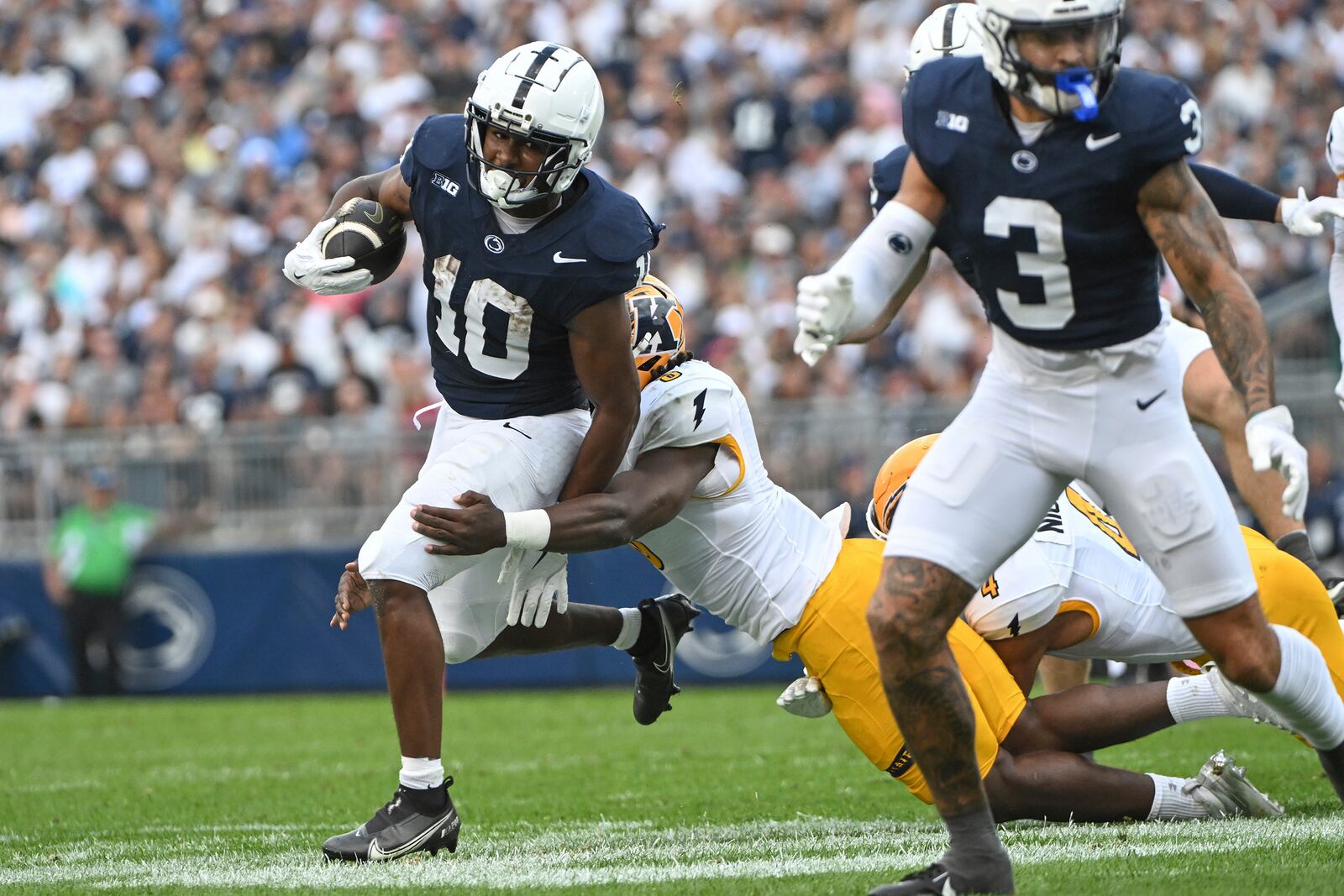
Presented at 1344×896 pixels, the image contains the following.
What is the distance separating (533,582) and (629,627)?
61 cm

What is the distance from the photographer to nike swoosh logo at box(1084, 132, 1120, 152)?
11.4ft

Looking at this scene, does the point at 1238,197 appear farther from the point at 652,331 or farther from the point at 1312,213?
the point at 652,331

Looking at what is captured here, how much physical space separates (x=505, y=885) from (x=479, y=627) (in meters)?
1.12

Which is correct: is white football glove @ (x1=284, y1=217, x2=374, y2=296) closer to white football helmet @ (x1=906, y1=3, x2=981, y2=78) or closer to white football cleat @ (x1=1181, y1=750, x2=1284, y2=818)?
white football helmet @ (x1=906, y1=3, x2=981, y2=78)

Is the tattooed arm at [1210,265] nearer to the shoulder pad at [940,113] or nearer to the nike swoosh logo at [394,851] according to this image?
the shoulder pad at [940,113]

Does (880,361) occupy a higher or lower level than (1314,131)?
lower

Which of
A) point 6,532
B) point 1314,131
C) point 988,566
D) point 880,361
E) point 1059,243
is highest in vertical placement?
point 1059,243

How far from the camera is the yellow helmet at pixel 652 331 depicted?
4805mm

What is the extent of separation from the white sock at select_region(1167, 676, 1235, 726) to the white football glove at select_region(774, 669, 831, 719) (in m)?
0.85

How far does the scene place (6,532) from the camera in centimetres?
1119

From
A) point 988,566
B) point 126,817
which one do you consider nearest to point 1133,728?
point 988,566

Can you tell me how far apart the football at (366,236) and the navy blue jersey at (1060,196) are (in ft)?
5.41

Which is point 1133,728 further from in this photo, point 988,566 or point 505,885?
point 505,885

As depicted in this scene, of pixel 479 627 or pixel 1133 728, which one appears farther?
pixel 479 627
